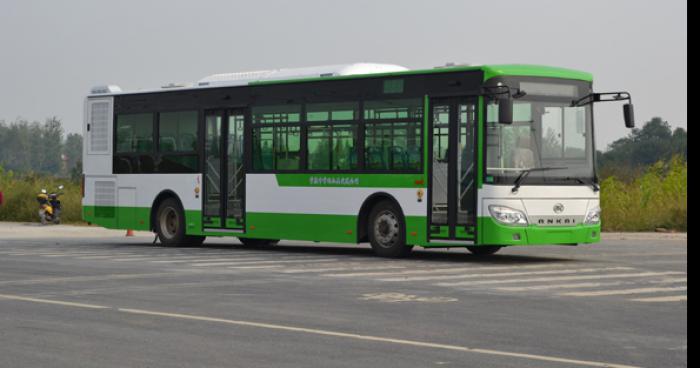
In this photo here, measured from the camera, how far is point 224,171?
969 inches

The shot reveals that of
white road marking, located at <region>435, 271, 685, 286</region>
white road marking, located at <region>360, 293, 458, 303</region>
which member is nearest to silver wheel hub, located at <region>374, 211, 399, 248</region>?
white road marking, located at <region>435, 271, 685, 286</region>

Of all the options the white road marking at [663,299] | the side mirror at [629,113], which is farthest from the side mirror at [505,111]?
the white road marking at [663,299]

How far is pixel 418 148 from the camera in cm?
2100

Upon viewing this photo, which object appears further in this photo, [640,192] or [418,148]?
[640,192]

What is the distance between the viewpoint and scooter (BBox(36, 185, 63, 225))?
3784cm

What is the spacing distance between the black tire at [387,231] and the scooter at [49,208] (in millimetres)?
18508

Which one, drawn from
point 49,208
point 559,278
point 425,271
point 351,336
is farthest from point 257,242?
point 351,336

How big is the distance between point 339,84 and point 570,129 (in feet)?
14.1

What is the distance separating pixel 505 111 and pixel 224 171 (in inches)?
287

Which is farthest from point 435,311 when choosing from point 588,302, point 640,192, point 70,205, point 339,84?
point 70,205

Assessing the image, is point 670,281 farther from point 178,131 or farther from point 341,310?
point 178,131

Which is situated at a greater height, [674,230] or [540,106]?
[540,106]
